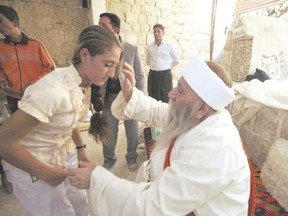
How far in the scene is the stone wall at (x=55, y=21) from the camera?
379 centimetres

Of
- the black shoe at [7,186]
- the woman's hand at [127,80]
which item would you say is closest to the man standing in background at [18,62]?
the black shoe at [7,186]

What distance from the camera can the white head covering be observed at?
0.95 meters

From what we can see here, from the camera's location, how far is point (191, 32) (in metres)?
5.20

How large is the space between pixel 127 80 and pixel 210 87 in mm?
583

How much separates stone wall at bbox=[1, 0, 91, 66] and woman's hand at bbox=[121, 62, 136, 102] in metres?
3.27

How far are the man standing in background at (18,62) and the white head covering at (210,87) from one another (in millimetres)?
1774

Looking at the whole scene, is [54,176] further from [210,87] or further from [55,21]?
[55,21]

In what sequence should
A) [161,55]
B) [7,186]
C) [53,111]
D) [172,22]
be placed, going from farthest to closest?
[172,22] → [161,55] → [7,186] → [53,111]

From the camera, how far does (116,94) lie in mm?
2305

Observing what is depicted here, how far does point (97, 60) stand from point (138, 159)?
1.93 metres

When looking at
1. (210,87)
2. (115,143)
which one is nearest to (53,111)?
(210,87)

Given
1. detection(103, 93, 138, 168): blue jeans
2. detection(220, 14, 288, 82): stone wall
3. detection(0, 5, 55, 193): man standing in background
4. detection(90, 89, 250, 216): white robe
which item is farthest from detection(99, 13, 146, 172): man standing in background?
detection(220, 14, 288, 82): stone wall

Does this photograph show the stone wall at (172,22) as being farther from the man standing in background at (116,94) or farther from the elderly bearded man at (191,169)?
the elderly bearded man at (191,169)

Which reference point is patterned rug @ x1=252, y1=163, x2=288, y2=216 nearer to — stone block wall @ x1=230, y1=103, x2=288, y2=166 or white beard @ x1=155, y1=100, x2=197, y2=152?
stone block wall @ x1=230, y1=103, x2=288, y2=166
